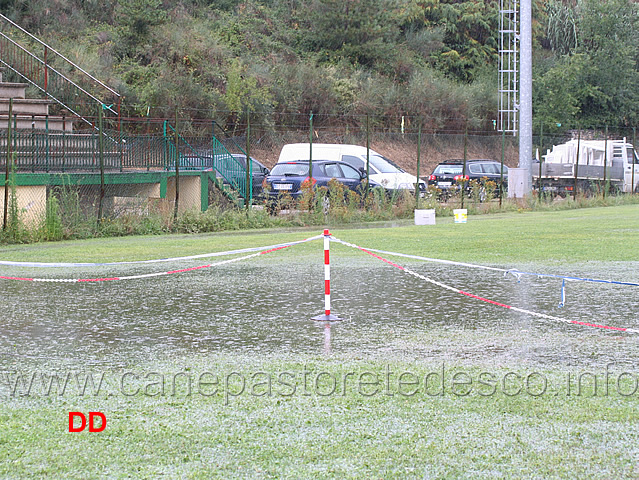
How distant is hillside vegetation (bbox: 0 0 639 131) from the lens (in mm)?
39000

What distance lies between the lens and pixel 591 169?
35.4m

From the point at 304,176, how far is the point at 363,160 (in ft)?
13.2

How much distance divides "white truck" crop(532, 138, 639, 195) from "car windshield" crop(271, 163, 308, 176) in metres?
11.0

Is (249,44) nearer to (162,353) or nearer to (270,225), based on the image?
(270,225)

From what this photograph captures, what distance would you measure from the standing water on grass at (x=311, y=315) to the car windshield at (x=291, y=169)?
42.2 ft

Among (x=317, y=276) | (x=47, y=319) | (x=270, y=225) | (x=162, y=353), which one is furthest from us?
(x=270, y=225)

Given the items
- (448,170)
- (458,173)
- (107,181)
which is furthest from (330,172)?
(107,181)

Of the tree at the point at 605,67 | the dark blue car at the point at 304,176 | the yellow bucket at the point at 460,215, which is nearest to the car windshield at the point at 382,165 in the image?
the dark blue car at the point at 304,176

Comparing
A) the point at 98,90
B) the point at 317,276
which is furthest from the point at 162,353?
the point at 98,90

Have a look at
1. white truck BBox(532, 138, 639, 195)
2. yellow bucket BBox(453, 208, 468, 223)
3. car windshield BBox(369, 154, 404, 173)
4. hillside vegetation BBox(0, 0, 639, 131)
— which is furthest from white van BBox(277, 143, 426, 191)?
white truck BBox(532, 138, 639, 195)

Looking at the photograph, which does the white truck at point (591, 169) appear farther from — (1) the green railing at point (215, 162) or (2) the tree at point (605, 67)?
(2) the tree at point (605, 67)

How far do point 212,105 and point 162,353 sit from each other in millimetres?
30964

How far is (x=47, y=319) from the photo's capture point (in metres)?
9.36

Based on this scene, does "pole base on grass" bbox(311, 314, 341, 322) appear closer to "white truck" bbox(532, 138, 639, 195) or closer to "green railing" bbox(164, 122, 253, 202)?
"green railing" bbox(164, 122, 253, 202)
